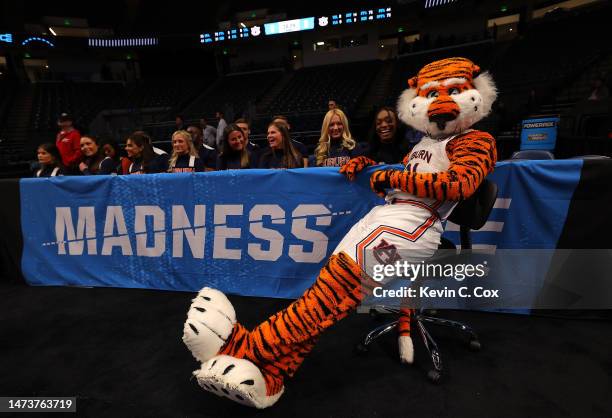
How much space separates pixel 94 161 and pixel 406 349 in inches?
160

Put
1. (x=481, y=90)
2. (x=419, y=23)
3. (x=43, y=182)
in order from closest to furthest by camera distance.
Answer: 1. (x=481, y=90)
2. (x=43, y=182)
3. (x=419, y=23)

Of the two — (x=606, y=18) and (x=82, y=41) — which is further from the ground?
(x=82, y=41)

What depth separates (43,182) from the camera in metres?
3.09

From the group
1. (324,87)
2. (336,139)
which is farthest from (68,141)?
(324,87)

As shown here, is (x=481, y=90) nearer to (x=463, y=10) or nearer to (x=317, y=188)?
(x=317, y=188)

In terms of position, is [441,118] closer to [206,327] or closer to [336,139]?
[206,327]

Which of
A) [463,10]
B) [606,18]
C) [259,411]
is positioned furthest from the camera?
[463,10]

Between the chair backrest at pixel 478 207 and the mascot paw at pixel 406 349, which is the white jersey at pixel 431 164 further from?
A: the mascot paw at pixel 406 349

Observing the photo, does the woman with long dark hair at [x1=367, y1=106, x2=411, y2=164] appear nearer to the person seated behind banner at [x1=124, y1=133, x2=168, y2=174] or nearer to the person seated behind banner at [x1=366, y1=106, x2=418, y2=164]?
the person seated behind banner at [x1=366, y1=106, x2=418, y2=164]

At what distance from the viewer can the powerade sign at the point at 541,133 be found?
667 cm

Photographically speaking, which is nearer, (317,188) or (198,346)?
(198,346)

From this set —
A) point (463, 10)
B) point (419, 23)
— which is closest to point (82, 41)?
point (419, 23)

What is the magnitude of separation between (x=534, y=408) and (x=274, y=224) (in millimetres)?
1806

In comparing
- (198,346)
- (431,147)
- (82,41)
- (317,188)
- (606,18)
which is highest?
(82,41)
